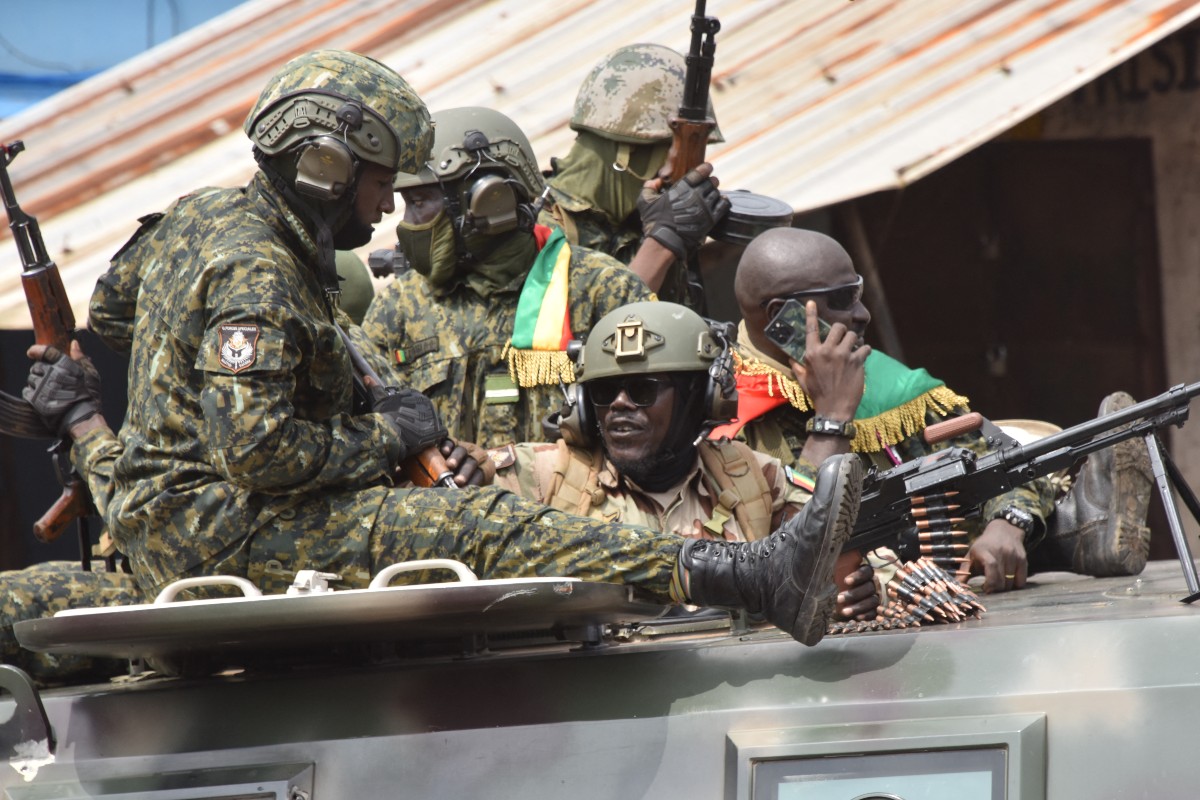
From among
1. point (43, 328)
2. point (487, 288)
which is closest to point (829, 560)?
point (43, 328)

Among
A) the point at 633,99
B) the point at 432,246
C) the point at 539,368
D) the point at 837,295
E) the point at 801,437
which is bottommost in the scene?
the point at 801,437

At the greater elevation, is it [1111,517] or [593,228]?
[593,228]

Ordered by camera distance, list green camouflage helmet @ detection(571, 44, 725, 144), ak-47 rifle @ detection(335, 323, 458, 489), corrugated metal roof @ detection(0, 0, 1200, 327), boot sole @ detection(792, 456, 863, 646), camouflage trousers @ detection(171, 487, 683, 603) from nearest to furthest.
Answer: boot sole @ detection(792, 456, 863, 646) < camouflage trousers @ detection(171, 487, 683, 603) < ak-47 rifle @ detection(335, 323, 458, 489) < green camouflage helmet @ detection(571, 44, 725, 144) < corrugated metal roof @ detection(0, 0, 1200, 327)

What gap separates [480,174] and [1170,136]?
12.7 feet

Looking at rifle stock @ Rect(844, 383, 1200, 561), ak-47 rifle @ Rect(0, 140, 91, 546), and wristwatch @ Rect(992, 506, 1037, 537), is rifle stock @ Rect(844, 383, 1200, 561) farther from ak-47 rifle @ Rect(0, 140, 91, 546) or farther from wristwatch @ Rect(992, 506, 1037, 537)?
ak-47 rifle @ Rect(0, 140, 91, 546)

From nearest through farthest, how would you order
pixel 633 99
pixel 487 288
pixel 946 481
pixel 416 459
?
pixel 416 459 → pixel 946 481 → pixel 487 288 → pixel 633 99

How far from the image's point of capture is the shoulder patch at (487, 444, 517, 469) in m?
5.55

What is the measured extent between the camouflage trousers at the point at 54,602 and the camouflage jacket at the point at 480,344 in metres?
1.56

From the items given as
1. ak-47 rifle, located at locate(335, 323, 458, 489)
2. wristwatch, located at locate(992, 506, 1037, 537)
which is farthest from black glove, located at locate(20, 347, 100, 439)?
wristwatch, located at locate(992, 506, 1037, 537)

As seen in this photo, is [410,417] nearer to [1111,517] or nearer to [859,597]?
[859,597]

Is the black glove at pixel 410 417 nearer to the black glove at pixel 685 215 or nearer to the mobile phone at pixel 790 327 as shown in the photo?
the mobile phone at pixel 790 327

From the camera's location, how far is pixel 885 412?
20.9ft

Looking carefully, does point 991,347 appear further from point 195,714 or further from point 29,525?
point 195,714

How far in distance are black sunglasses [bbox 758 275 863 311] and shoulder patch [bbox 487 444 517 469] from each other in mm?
1217
